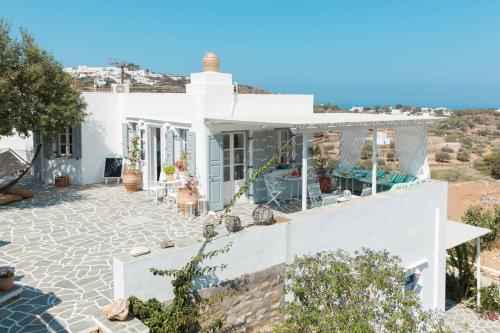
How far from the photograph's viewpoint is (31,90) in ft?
42.3

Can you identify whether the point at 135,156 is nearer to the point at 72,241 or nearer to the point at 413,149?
the point at 72,241

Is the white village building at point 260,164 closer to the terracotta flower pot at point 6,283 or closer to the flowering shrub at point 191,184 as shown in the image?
the flowering shrub at point 191,184

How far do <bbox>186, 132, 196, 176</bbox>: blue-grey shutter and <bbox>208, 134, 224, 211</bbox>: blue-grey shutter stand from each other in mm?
536

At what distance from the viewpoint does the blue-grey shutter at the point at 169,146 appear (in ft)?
44.4

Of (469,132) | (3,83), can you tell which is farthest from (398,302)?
(469,132)

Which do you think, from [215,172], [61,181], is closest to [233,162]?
[215,172]

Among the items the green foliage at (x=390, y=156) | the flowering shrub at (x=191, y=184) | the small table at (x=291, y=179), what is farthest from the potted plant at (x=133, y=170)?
the green foliage at (x=390, y=156)

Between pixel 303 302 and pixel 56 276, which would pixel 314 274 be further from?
pixel 56 276

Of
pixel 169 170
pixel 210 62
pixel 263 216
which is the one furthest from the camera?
pixel 169 170

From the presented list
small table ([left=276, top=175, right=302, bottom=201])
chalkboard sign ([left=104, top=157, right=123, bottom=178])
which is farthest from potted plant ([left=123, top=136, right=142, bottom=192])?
small table ([left=276, top=175, right=302, bottom=201])

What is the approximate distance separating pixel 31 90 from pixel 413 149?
1219cm

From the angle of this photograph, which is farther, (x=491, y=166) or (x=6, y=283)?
(x=491, y=166)

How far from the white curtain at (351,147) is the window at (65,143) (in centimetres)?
1064

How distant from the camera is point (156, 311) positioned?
5938 mm
